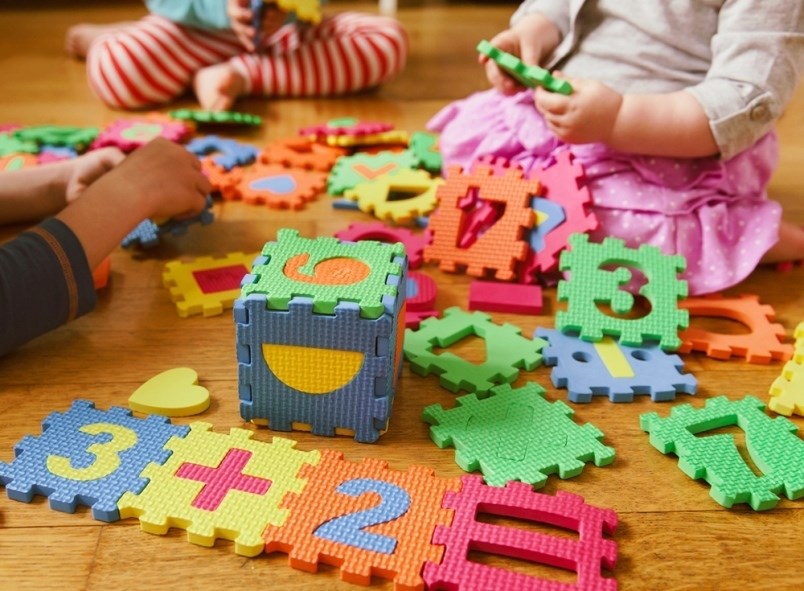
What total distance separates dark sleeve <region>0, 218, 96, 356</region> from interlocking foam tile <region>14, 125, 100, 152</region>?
595 mm

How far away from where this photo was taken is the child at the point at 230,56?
5.67 ft

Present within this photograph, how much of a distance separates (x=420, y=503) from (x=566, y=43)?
805 mm

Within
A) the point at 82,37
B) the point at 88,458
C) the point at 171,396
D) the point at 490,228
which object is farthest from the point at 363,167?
the point at 82,37

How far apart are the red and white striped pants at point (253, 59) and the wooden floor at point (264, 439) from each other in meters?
0.60

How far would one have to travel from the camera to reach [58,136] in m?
1.50

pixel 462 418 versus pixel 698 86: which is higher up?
pixel 698 86

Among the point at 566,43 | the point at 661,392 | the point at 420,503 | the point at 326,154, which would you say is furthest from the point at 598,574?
the point at 326,154

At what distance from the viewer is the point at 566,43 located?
4.06 feet

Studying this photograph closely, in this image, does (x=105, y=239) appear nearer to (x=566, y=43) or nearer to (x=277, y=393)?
(x=277, y=393)

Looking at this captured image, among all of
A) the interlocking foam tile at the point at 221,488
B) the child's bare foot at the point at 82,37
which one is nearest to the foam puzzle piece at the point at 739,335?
the interlocking foam tile at the point at 221,488

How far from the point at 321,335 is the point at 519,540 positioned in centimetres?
25

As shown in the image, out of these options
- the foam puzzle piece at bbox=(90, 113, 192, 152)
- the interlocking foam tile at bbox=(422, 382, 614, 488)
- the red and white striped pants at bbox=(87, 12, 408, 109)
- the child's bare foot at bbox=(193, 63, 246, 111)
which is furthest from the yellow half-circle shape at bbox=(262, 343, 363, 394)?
the red and white striped pants at bbox=(87, 12, 408, 109)

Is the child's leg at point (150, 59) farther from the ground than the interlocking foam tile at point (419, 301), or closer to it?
farther from the ground

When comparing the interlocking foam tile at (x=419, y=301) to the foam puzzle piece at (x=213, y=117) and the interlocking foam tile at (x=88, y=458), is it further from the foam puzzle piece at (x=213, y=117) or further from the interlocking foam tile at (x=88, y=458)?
the foam puzzle piece at (x=213, y=117)
